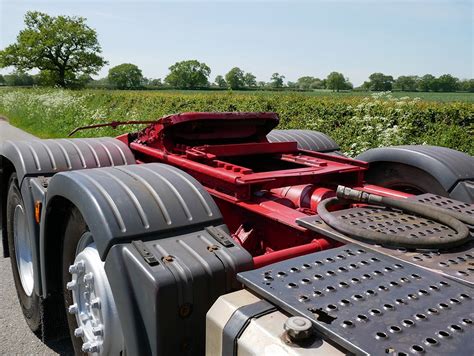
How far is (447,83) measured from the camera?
37.2 m

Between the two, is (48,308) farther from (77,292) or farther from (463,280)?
(463,280)

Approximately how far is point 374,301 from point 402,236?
17.4 inches

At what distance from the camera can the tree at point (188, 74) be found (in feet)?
232

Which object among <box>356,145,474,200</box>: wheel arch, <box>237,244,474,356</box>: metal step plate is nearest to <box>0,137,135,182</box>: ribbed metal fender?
<box>356,145,474,200</box>: wheel arch

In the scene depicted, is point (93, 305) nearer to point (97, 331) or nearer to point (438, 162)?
point (97, 331)

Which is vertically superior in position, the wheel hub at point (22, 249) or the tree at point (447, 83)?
the tree at point (447, 83)

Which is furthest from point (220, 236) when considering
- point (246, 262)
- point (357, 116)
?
point (357, 116)

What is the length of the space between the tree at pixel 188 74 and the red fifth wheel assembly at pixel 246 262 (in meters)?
68.6

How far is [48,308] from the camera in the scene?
298cm

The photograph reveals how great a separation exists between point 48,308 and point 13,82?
70721mm

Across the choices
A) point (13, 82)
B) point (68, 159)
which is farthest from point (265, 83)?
point (68, 159)

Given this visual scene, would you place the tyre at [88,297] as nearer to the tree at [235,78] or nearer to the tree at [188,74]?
the tree at [235,78]

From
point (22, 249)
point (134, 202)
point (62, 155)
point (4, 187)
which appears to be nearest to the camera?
point (134, 202)

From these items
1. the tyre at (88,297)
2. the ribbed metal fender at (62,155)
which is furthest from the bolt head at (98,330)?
the ribbed metal fender at (62,155)
